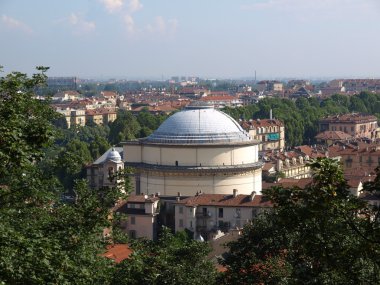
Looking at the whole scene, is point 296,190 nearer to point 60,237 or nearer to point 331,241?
point 331,241

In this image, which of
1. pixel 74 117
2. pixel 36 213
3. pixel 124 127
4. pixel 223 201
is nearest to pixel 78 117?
pixel 74 117

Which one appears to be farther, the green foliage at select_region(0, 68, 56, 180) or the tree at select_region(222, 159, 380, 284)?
the green foliage at select_region(0, 68, 56, 180)

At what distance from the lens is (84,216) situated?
11680 mm

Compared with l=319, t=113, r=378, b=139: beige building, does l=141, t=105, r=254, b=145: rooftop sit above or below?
above

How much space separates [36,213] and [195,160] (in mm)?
24300

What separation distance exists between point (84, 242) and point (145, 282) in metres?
4.08

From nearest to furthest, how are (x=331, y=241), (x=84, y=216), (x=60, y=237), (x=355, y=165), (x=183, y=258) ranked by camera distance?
(x=331, y=241) → (x=60, y=237) → (x=84, y=216) → (x=183, y=258) → (x=355, y=165)

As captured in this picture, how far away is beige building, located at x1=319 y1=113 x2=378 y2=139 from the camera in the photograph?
8000cm

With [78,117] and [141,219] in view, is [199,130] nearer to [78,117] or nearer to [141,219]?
[141,219]

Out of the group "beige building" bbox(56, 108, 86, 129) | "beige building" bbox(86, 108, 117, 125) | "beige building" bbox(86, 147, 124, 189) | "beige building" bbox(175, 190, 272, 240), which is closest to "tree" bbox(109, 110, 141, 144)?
"beige building" bbox(86, 147, 124, 189)

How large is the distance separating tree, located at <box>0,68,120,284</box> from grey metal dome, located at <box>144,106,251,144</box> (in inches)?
932

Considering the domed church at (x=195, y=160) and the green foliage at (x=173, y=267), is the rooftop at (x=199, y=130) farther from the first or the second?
the green foliage at (x=173, y=267)

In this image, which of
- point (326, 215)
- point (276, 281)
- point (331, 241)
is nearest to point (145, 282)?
point (276, 281)

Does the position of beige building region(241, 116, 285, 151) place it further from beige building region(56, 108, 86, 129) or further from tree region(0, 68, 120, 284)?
tree region(0, 68, 120, 284)
